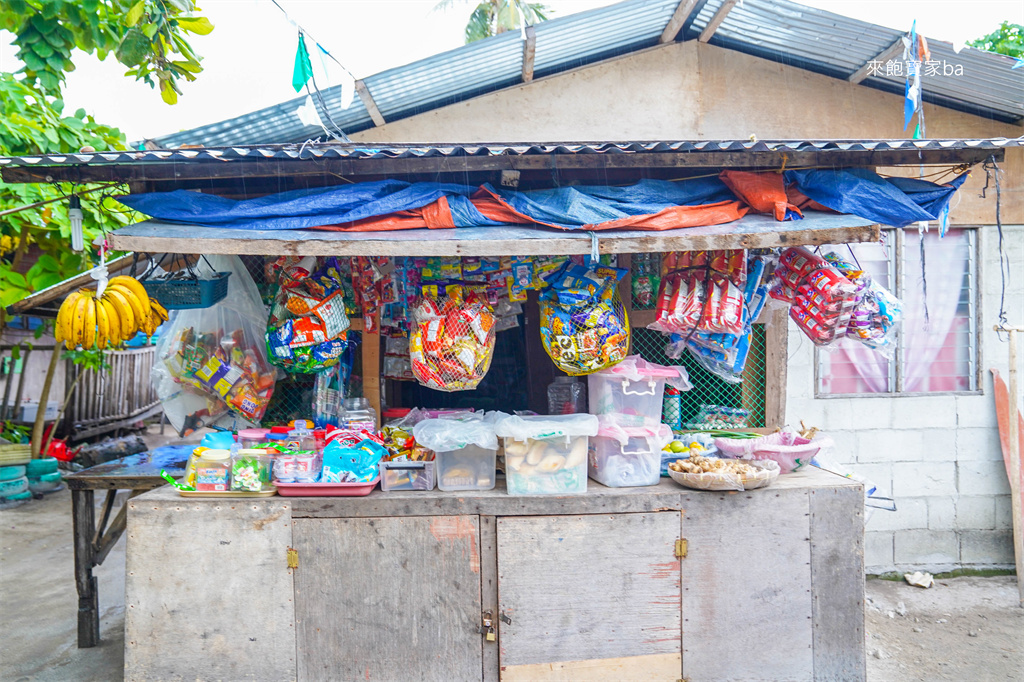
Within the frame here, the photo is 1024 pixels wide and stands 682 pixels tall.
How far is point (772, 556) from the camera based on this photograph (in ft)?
11.1

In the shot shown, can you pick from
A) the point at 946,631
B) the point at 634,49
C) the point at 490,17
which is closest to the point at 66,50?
the point at 634,49

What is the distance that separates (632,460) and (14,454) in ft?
26.0

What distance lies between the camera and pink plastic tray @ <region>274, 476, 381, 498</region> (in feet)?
11.0

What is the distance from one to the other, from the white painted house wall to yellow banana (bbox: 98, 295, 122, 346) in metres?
2.83

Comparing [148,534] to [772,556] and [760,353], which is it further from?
[760,353]

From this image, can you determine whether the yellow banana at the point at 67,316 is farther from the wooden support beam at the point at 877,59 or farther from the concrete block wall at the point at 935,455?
the wooden support beam at the point at 877,59

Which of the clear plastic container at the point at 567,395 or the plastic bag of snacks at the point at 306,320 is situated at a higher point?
the plastic bag of snacks at the point at 306,320

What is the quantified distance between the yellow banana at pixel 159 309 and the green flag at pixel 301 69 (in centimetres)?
154

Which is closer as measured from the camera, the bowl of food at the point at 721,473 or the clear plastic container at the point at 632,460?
the bowl of food at the point at 721,473

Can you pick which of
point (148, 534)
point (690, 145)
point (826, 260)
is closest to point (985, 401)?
point (826, 260)

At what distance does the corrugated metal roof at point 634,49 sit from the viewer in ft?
15.1

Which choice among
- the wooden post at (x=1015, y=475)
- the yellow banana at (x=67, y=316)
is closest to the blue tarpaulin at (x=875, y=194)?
the wooden post at (x=1015, y=475)

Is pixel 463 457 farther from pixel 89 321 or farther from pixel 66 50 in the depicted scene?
pixel 66 50

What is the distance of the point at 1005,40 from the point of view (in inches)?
466
